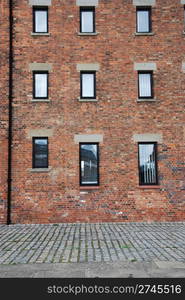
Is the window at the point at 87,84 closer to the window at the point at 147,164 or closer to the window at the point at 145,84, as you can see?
the window at the point at 145,84

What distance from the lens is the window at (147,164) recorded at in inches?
444

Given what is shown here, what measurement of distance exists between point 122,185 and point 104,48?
6.04 metres

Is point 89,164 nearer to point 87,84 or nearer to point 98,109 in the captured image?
point 98,109

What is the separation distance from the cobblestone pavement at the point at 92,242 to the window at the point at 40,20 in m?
8.57

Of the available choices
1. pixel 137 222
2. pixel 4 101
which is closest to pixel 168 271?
pixel 137 222

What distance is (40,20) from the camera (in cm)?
1194

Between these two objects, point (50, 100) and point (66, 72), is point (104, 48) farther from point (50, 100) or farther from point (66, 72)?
point (50, 100)

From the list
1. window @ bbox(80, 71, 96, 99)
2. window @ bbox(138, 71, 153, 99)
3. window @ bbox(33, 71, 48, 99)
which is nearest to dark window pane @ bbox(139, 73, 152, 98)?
window @ bbox(138, 71, 153, 99)

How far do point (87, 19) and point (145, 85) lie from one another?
4009mm

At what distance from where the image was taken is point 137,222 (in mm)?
10836

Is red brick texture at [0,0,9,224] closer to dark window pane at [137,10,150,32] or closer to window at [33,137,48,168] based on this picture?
window at [33,137,48,168]

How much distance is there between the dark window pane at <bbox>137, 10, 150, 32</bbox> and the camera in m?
12.1

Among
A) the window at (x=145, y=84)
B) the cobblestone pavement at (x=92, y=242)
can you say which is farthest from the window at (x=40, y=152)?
the window at (x=145, y=84)

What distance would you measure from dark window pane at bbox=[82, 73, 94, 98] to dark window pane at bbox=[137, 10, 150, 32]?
10.5 ft
